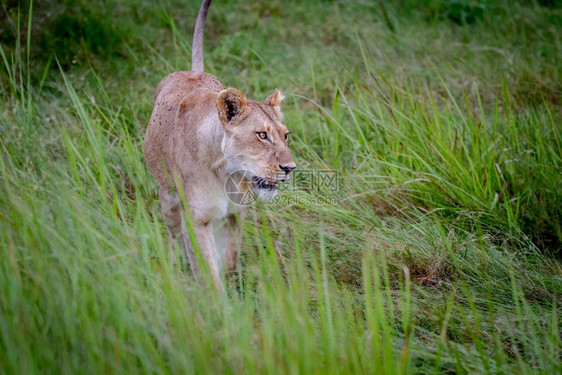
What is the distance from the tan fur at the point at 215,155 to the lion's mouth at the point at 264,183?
0.08 feet

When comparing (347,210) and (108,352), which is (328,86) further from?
(108,352)

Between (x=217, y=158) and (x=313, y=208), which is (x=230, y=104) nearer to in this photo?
(x=217, y=158)

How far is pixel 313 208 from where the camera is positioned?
413 cm

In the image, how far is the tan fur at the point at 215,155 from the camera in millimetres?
3328

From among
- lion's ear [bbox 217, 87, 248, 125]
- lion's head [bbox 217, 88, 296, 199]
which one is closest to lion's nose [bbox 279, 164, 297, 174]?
lion's head [bbox 217, 88, 296, 199]

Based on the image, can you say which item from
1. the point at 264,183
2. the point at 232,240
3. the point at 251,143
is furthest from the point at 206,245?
the point at 251,143

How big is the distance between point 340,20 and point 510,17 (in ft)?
8.13

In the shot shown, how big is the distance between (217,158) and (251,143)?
0.26m

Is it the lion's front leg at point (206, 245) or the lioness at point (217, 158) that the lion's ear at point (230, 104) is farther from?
the lion's front leg at point (206, 245)

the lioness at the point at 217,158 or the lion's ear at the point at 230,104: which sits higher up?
the lion's ear at the point at 230,104

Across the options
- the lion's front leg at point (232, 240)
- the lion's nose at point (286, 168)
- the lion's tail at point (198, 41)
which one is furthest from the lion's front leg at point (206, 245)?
the lion's tail at point (198, 41)

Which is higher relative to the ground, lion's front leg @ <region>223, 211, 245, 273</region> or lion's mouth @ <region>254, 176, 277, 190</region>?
lion's mouth @ <region>254, 176, 277, 190</region>

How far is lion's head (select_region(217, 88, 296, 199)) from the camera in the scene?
10.8 ft

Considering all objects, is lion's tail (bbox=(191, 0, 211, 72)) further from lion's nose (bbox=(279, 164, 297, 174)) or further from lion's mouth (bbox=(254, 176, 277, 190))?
lion's nose (bbox=(279, 164, 297, 174))
